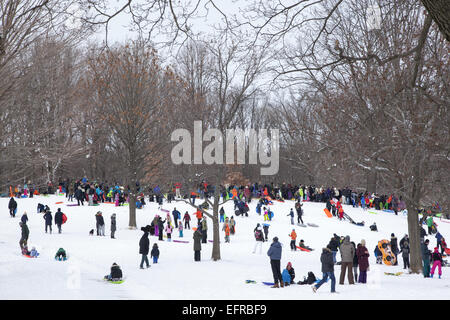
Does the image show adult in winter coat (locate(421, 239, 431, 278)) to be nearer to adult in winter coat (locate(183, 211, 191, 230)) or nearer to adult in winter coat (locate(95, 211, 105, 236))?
adult in winter coat (locate(183, 211, 191, 230))

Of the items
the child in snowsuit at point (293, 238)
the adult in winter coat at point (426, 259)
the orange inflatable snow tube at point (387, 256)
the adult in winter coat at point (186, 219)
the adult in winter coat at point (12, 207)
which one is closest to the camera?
the adult in winter coat at point (426, 259)

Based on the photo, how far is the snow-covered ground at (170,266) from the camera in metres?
12.1

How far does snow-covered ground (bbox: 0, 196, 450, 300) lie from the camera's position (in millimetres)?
12086

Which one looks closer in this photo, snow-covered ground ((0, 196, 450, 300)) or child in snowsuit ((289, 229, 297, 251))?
snow-covered ground ((0, 196, 450, 300))

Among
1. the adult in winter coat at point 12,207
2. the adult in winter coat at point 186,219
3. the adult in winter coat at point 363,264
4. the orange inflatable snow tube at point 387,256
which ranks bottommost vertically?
the orange inflatable snow tube at point 387,256

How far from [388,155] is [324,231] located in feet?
41.0

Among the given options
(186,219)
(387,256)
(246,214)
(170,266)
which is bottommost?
(387,256)

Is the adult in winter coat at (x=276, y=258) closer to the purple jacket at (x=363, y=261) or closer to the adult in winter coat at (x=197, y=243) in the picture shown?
the purple jacket at (x=363, y=261)

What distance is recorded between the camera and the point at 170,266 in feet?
58.8

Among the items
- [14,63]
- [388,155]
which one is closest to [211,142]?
[388,155]

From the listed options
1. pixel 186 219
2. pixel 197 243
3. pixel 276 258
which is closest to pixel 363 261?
pixel 276 258

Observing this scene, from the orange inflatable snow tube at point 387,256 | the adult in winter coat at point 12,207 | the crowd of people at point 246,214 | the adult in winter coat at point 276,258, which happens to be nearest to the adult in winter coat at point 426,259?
the crowd of people at point 246,214

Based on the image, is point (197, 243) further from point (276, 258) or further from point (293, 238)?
point (293, 238)

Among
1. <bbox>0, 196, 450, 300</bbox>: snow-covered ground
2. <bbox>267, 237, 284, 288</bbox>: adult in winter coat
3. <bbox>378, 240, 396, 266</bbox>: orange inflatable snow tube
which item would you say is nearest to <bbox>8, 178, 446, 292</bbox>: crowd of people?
<bbox>267, 237, 284, 288</bbox>: adult in winter coat
